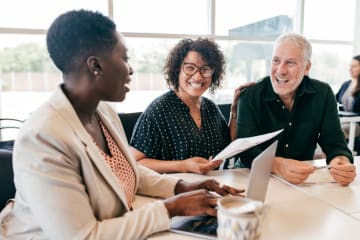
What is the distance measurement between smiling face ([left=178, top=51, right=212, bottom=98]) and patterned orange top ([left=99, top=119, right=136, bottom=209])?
0.75 m

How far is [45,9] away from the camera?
10.9 ft

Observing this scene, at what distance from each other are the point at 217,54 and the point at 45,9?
2114 mm

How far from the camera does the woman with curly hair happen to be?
5.78 ft

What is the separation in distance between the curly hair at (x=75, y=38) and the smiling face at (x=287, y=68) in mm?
1029

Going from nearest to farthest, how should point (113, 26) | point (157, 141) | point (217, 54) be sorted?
point (113, 26), point (157, 141), point (217, 54)

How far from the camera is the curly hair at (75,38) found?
3.20ft

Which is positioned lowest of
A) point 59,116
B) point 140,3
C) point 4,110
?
point 4,110

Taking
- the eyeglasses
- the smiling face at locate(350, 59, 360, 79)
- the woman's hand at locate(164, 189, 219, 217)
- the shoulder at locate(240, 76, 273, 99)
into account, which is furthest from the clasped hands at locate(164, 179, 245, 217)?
the smiling face at locate(350, 59, 360, 79)

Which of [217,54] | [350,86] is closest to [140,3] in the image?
[217,54]

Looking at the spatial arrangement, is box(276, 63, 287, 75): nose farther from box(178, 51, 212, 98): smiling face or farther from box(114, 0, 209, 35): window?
box(114, 0, 209, 35): window

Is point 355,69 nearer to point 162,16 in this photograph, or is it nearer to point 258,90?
point 162,16

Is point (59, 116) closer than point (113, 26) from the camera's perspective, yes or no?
Yes

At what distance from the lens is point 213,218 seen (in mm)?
1078

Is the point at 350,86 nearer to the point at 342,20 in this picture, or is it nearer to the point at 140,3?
the point at 342,20
